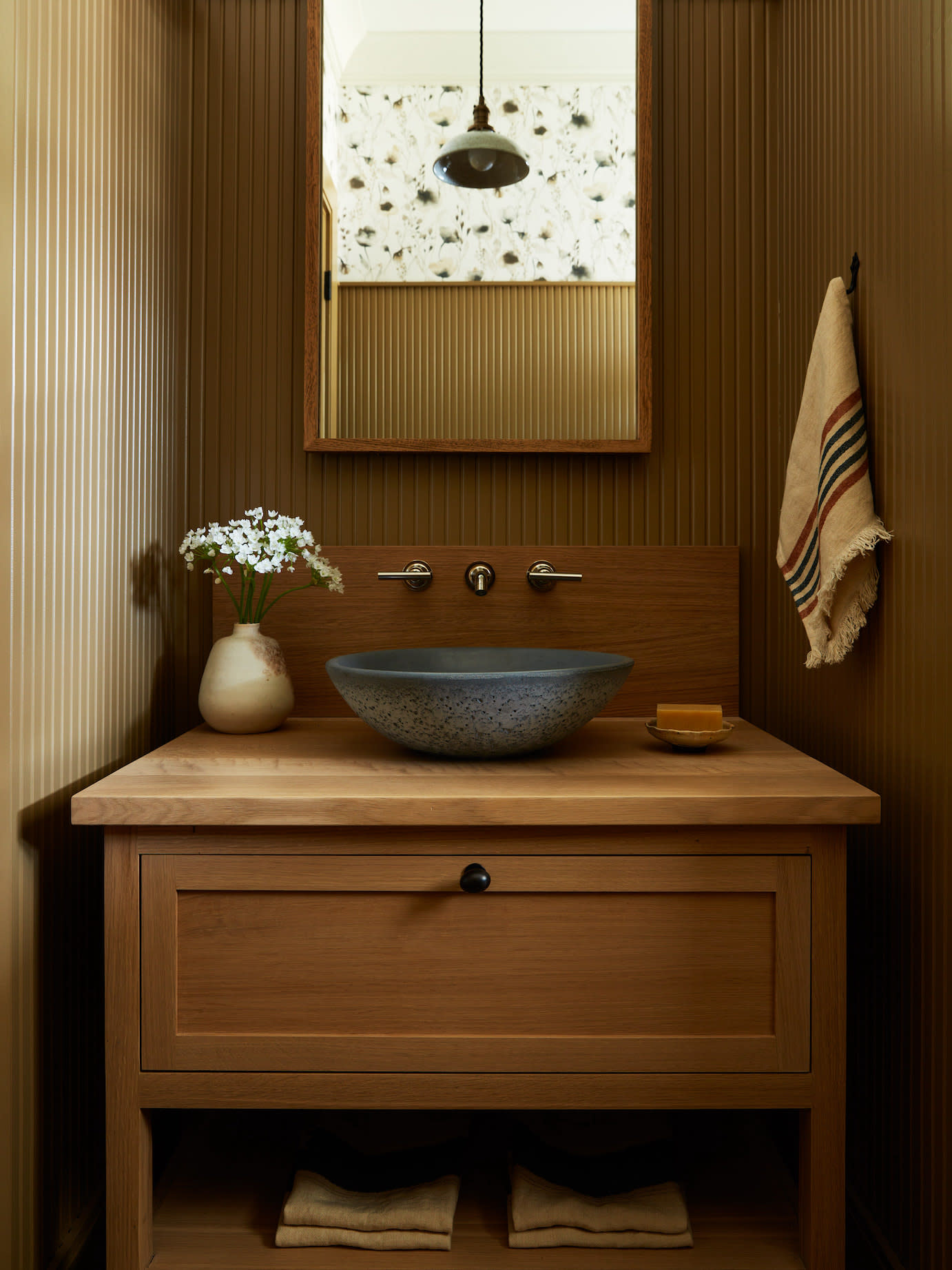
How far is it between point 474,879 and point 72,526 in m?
0.72

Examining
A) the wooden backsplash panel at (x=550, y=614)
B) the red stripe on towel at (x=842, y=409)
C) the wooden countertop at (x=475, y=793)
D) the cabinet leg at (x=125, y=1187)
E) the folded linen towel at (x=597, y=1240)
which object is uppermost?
the red stripe on towel at (x=842, y=409)

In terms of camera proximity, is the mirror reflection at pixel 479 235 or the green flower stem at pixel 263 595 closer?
the green flower stem at pixel 263 595

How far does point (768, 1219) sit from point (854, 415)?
1.11 m

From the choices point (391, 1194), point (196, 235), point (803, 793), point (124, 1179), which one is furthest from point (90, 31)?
point (391, 1194)

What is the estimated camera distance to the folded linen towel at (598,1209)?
1.14 meters

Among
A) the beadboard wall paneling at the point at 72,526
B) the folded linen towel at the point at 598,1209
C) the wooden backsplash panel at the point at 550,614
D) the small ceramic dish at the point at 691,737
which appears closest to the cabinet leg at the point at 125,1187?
the beadboard wall paneling at the point at 72,526

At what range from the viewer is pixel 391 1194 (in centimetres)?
120

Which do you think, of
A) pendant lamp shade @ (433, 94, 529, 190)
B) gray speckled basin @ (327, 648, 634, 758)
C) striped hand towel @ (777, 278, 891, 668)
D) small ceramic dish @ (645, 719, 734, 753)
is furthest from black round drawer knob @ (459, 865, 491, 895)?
pendant lamp shade @ (433, 94, 529, 190)

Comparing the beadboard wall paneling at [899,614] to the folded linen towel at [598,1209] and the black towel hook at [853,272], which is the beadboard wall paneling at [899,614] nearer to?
the black towel hook at [853,272]

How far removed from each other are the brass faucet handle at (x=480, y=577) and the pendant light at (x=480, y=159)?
70 cm

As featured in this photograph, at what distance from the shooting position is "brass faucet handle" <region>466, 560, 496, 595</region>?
1584 millimetres

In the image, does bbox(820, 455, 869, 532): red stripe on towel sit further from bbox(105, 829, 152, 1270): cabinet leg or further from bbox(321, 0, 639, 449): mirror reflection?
bbox(105, 829, 152, 1270): cabinet leg

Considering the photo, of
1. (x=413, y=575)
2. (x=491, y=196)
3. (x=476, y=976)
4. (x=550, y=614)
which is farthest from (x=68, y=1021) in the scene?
(x=491, y=196)

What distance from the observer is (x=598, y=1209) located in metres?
1.17
